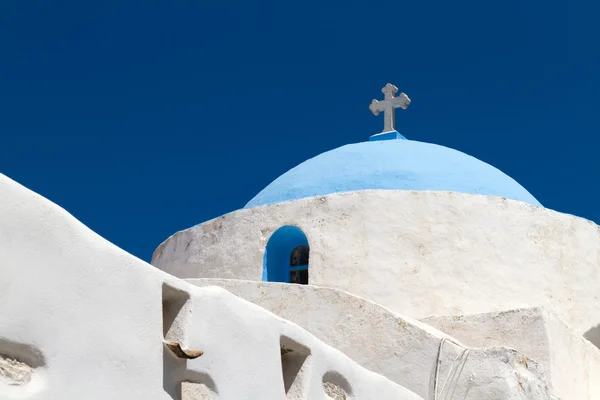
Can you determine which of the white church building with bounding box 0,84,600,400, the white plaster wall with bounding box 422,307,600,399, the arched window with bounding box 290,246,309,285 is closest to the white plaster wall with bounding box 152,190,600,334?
the white church building with bounding box 0,84,600,400

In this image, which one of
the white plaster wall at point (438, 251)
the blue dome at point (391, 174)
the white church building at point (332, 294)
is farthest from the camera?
the blue dome at point (391, 174)

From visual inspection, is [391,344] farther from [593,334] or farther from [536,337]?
[593,334]

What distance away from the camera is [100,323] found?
366cm

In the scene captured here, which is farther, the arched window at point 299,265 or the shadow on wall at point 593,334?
the arched window at point 299,265

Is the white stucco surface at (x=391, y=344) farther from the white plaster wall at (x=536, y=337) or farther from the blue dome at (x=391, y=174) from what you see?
the blue dome at (x=391, y=174)

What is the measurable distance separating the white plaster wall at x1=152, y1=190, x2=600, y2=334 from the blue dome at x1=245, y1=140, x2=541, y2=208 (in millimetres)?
683

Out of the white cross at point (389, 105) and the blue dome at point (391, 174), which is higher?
the white cross at point (389, 105)

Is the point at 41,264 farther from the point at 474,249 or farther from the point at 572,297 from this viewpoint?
the point at 572,297

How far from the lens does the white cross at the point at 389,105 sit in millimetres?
11445

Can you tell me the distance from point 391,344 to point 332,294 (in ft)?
2.07

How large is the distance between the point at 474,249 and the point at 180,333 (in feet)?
16.7

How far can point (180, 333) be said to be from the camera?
4.10 m

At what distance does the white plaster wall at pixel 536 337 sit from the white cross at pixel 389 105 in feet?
13.9

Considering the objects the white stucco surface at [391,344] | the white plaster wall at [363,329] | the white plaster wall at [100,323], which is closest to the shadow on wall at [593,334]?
the white stucco surface at [391,344]
